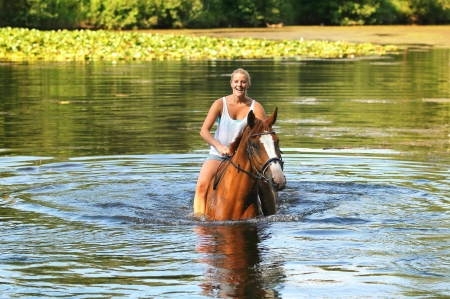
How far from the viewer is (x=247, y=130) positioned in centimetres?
836

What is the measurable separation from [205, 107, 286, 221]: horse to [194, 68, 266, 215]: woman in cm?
12

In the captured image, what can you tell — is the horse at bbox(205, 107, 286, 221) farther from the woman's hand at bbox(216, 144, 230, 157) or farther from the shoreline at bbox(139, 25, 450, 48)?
the shoreline at bbox(139, 25, 450, 48)

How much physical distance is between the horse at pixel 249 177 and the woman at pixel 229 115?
0.12 meters

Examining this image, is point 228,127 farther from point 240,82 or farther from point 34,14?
point 34,14

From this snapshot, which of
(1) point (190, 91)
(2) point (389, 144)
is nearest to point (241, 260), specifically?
(2) point (389, 144)

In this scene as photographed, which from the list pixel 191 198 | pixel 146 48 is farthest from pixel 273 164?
pixel 146 48

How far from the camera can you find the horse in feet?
26.1

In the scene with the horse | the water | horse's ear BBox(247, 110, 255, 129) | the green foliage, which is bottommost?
the water

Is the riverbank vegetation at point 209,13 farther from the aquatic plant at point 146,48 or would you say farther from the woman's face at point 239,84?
the woman's face at point 239,84

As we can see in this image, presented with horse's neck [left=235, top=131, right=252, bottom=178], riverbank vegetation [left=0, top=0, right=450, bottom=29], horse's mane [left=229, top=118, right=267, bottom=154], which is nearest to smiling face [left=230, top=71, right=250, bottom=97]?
horse's mane [left=229, top=118, right=267, bottom=154]

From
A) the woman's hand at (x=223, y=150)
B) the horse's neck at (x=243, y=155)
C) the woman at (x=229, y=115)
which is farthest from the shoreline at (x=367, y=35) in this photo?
the horse's neck at (x=243, y=155)

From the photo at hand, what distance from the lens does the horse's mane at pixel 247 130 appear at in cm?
812

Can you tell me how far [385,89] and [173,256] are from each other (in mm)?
17607

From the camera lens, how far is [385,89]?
81.3 ft
